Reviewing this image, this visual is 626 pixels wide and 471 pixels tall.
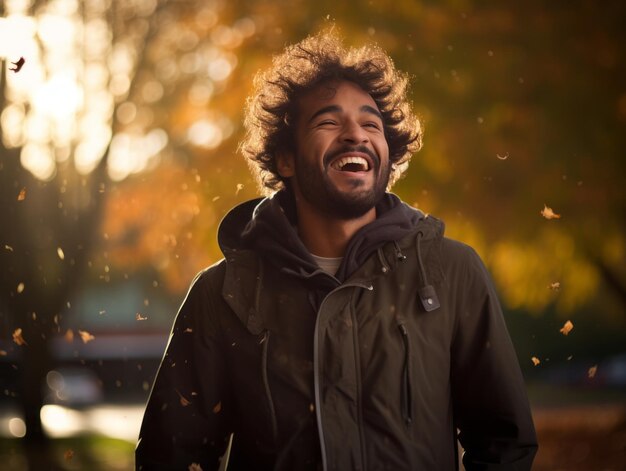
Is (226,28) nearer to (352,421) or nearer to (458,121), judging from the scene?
(458,121)

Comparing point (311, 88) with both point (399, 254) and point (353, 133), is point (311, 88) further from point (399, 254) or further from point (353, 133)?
point (399, 254)

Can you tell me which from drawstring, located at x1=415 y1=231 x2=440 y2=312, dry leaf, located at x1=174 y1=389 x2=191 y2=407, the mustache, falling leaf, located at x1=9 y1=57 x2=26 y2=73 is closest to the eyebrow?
the mustache

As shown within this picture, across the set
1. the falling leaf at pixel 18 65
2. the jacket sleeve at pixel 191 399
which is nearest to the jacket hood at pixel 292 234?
the jacket sleeve at pixel 191 399

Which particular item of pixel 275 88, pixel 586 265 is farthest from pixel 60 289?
pixel 275 88

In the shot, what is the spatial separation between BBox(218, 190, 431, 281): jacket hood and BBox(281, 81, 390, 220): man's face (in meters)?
0.12

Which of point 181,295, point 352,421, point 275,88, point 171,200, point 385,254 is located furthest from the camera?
point 181,295

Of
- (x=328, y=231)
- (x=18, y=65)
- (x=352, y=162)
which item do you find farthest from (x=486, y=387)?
(x=18, y=65)

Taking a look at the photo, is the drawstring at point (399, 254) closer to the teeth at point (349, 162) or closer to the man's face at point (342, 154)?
the man's face at point (342, 154)

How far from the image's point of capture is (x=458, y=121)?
9688 millimetres

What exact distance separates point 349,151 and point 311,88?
0.48 m

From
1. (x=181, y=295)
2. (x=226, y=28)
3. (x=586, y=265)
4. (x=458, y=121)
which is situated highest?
(x=181, y=295)

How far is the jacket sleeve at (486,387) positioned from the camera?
10.8ft

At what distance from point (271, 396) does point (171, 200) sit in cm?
1058

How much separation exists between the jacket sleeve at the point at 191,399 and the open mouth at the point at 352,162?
67cm
